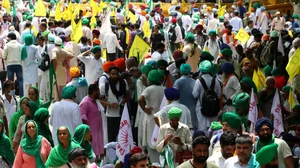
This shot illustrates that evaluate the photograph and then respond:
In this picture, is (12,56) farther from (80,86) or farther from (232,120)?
(232,120)

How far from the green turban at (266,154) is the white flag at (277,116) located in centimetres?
300

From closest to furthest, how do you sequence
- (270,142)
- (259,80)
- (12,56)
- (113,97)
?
(270,142) < (113,97) < (259,80) < (12,56)

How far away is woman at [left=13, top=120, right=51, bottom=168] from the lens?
978cm

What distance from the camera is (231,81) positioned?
1266 cm

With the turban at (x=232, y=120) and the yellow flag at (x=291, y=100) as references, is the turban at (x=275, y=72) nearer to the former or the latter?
the yellow flag at (x=291, y=100)

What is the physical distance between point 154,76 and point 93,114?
3.43ft

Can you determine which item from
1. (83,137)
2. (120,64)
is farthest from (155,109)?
(83,137)

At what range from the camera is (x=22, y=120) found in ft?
36.8

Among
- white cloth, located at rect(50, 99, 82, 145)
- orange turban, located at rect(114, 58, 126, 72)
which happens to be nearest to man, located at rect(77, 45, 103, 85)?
orange turban, located at rect(114, 58, 126, 72)

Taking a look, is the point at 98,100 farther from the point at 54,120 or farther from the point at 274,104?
the point at 274,104

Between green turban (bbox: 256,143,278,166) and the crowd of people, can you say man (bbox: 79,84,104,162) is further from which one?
green turban (bbox: 256,143,278,166)

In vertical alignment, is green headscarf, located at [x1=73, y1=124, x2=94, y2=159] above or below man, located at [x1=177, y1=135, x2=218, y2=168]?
below

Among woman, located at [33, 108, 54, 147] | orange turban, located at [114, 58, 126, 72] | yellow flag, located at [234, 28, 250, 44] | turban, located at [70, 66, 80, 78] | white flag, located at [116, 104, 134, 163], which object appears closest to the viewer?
white flag, located at [116, 104, 134, 163]

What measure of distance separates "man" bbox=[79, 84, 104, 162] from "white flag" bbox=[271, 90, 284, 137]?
2.38 m
